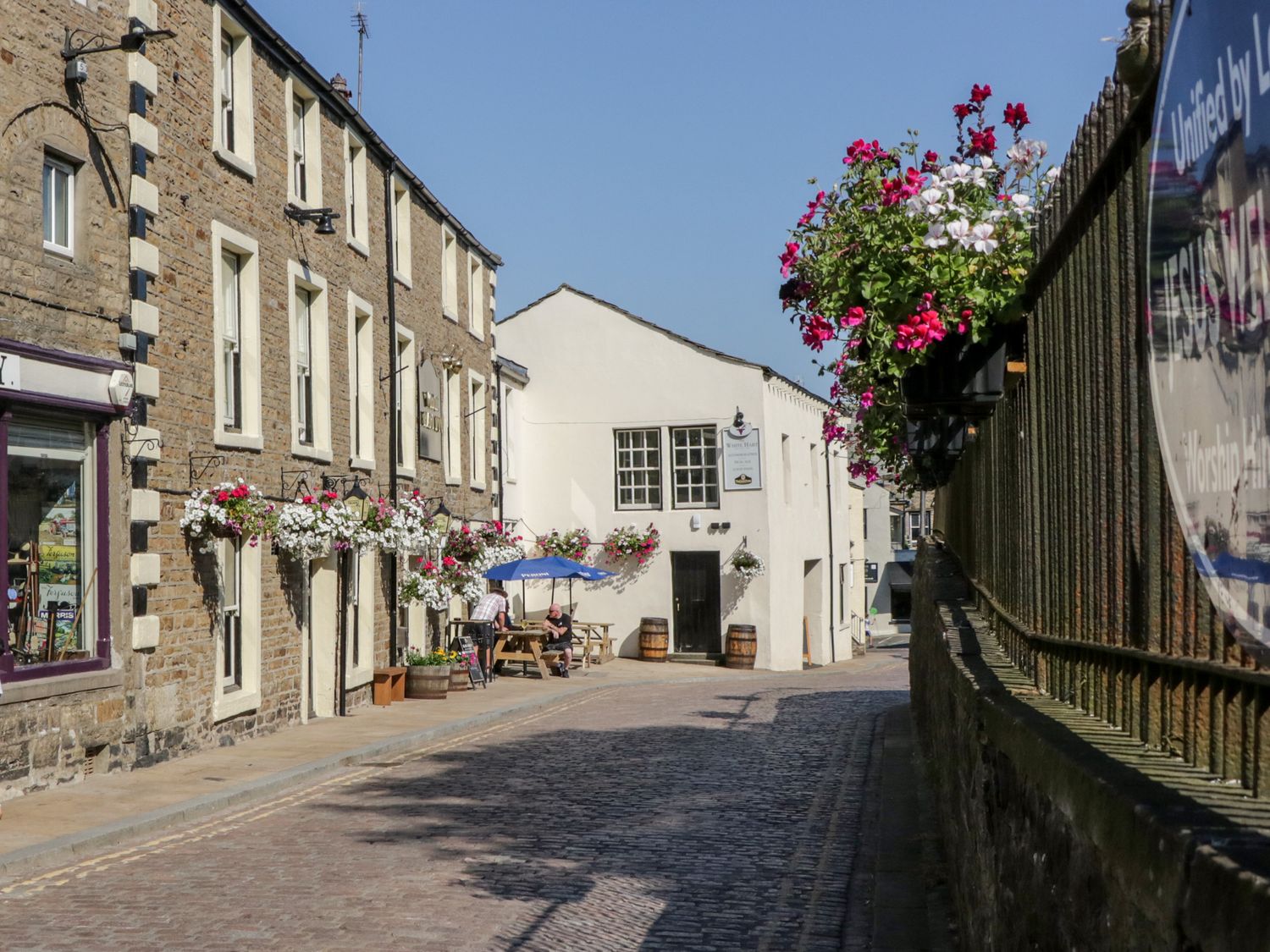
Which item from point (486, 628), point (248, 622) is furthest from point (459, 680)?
point (248, 622)

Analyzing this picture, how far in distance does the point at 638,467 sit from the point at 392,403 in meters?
12.9

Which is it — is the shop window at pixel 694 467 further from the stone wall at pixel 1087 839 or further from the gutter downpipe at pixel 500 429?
the stone wall at pixel 1087 839

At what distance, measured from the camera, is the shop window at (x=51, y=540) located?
1247 cm

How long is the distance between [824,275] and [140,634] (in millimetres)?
9410

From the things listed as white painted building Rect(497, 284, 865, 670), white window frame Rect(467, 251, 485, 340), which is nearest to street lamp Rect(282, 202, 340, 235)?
white window frame Rect(467, 251, 485, 340)

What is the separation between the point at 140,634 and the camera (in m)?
→ 13.9

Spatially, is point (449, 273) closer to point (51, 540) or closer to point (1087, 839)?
point (51, 540)

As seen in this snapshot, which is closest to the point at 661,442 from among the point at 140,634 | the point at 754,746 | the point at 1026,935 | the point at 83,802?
the point at 754,746

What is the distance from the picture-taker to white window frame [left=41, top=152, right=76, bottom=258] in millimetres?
12858

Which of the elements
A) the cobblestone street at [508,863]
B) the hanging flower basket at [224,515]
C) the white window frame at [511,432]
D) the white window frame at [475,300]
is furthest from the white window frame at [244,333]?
the white window frame at [511,432]

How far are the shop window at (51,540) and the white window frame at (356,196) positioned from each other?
8.64 m

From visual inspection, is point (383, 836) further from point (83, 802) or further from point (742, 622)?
point (742, 622)

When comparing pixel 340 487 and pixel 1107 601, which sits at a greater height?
pixel 340 487

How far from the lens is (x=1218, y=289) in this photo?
A: 2.17 m
